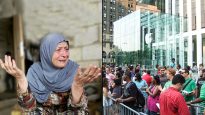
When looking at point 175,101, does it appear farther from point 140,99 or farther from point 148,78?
point 148,78

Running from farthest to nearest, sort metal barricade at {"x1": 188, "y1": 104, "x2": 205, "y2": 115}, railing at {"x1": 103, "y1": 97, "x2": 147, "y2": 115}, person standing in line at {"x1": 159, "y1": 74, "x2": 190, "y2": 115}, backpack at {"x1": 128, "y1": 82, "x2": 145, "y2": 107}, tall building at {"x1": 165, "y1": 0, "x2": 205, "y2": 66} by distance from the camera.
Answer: tall building at {"x1": 165, "y1": 0, "x2": 205, "y2": 66}
backpack at {"x1": 128, "y1": 82, "x2": 145, "y2": 107}
railing at {"x1": 103, "y1": 97, "x2": 147, "y2": 115}
metal barricade at {"x1": 188, "y1": 104, "x2": 205, "y2": 115}
person standing in line at {"x1": 159, "y1": 74, "x2": 190, "y2": 115}

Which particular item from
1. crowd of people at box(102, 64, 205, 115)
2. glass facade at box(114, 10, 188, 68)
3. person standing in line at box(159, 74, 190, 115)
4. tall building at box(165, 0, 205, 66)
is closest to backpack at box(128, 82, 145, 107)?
crowd of people at box(102, 64, 205, 115)

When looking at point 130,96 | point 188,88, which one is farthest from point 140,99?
point 188,88

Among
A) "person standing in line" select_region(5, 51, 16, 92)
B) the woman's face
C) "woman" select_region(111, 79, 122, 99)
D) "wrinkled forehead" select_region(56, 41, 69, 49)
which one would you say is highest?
"wrinkled forehead" select_region(56, 41, 69, 49)

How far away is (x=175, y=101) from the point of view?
131 inches

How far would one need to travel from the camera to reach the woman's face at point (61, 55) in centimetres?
183

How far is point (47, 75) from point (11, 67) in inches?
7.1

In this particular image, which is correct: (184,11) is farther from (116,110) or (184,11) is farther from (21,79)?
(21,79)

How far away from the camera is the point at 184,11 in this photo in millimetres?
5090

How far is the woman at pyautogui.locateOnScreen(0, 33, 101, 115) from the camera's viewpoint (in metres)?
1.81

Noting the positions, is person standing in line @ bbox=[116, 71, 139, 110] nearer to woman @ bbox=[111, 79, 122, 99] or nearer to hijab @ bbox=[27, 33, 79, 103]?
woman @ bbox=[111, 79, 122, 99]

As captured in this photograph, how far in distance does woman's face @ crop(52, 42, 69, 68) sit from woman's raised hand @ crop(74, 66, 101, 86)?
9 cm

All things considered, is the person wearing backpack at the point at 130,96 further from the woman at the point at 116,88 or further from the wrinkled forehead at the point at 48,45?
the wrinkled forehead at the point at 48,45

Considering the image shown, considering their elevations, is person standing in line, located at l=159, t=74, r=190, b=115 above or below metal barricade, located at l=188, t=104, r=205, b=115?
above
